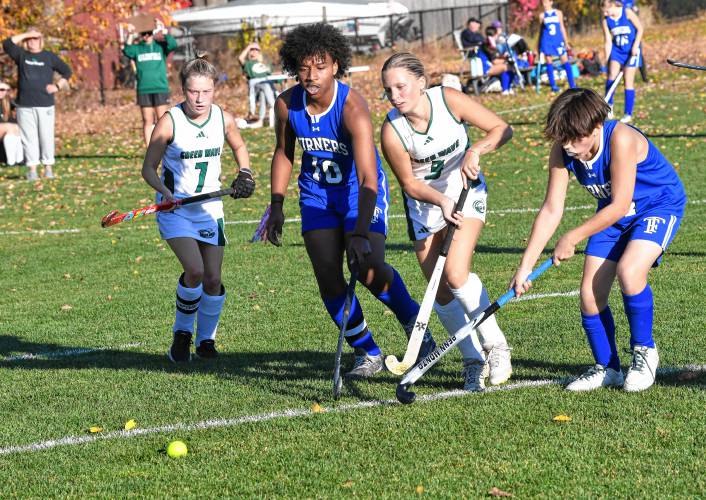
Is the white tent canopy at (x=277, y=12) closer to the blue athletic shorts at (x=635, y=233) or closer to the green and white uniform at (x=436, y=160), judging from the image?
the green and white uniform at (x=436, y=160)

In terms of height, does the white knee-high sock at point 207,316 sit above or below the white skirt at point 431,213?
below

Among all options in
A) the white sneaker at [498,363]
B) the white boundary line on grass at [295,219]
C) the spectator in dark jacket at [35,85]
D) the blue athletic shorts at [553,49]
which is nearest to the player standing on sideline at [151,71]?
the spectator in dark jacket at [35,85]

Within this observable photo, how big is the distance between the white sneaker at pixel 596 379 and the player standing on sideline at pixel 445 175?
17.0 inches

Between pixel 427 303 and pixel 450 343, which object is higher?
pixel 427 303

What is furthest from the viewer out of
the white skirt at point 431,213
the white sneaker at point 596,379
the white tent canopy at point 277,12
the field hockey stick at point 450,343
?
the white tent canopy at point 277,12

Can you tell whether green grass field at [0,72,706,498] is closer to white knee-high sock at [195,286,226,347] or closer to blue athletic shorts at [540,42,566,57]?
white knee-high sock at [195,286,226,347]

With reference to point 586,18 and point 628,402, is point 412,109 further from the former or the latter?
point 586,18

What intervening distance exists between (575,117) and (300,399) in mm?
2035

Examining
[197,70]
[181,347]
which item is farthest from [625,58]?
[181,347]

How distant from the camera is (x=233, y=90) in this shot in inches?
1246

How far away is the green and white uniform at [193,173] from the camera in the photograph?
7.35 m

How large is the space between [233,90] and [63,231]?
1854cm

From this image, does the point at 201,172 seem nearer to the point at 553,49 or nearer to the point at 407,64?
the point at 407,64

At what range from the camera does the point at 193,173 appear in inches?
293
